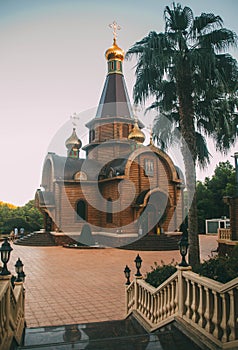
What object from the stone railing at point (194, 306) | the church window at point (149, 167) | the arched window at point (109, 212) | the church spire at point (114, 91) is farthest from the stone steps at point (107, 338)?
the church spire at point (114, 91)

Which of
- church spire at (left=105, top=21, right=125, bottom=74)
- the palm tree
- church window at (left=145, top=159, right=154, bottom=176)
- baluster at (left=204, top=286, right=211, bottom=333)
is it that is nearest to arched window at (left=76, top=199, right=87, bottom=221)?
church window at (left=145, top=159, right=154, bottom=176)

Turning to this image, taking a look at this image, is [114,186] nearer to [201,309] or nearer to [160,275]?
[160,275]

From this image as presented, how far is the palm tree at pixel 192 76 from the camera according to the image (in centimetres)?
819

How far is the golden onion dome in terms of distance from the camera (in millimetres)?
28766

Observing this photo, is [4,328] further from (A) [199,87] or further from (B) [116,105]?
(B) [116,105]

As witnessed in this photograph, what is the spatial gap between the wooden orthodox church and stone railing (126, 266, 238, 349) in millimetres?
14519

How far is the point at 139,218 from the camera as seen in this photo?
815 inches

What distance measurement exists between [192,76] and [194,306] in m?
6.93

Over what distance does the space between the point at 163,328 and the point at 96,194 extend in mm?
18794

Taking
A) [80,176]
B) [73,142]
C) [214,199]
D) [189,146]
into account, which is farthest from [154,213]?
[214,199]

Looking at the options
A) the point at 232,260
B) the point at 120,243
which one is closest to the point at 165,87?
the point at 232,260

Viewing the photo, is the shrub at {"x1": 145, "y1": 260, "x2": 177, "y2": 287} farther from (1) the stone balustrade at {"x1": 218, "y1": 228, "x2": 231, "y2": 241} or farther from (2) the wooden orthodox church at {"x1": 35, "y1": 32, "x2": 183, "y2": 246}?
(2) the wooden orthodox church at {"x1": 35, "y1": 32, "x2": 183, "y2": 246}

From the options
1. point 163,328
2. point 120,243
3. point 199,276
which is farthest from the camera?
point 120,243

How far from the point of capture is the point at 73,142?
28766 mm
